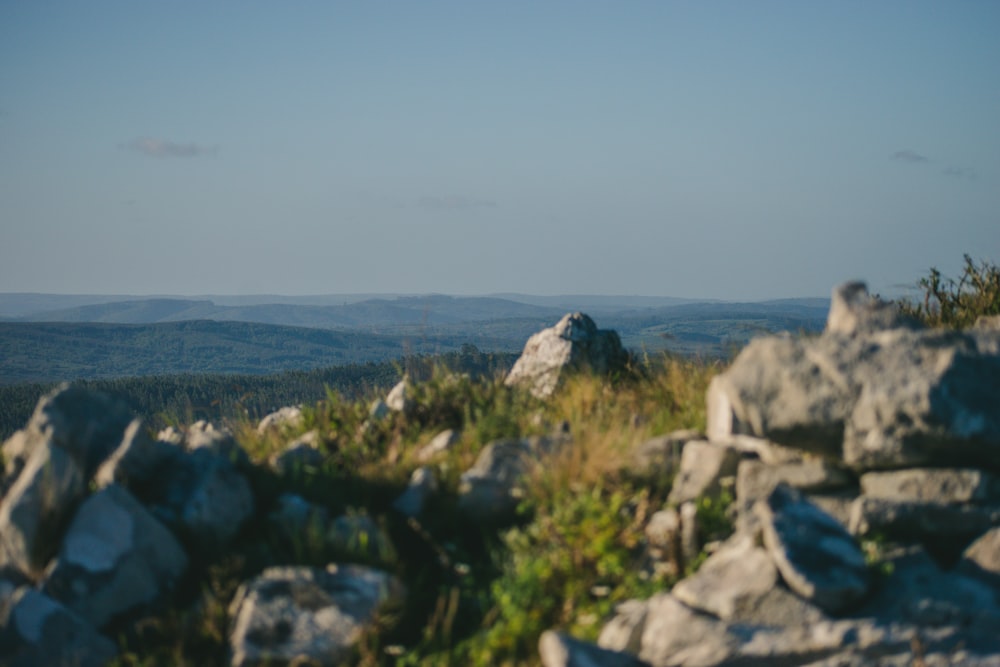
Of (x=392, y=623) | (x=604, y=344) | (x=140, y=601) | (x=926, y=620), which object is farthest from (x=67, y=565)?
(x=604, y=344)

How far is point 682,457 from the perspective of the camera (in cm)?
766

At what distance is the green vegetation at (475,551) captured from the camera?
6156mm

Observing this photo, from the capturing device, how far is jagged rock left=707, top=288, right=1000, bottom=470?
6375mm

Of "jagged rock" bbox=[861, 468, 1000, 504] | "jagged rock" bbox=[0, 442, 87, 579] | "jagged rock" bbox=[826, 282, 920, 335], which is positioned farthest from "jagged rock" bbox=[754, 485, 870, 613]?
"jagged rock" bbox=[0, 442, 87, 579]

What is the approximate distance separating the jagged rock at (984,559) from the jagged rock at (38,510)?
22.3 feet

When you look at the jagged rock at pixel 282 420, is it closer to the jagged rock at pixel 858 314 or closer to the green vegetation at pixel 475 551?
the green vegetation at pixel 475 551

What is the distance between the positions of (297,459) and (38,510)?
238 cm

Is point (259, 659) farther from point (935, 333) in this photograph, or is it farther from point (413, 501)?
point (935, 333)

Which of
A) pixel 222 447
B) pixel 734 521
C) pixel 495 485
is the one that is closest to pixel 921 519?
pixel 734 521

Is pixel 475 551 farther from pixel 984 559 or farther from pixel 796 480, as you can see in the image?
pixel 984 559

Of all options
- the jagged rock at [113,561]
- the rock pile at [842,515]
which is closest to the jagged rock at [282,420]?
the jagged rock at [113,561]

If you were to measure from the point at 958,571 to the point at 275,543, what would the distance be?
5.16 meters

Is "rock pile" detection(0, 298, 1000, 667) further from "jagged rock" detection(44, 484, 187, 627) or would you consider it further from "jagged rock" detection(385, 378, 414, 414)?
"jagged rock" detection(385, 378, 414, 414)

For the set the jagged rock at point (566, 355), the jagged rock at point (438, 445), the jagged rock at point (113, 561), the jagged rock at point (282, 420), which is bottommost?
the jagged rock at point (113, 561)
